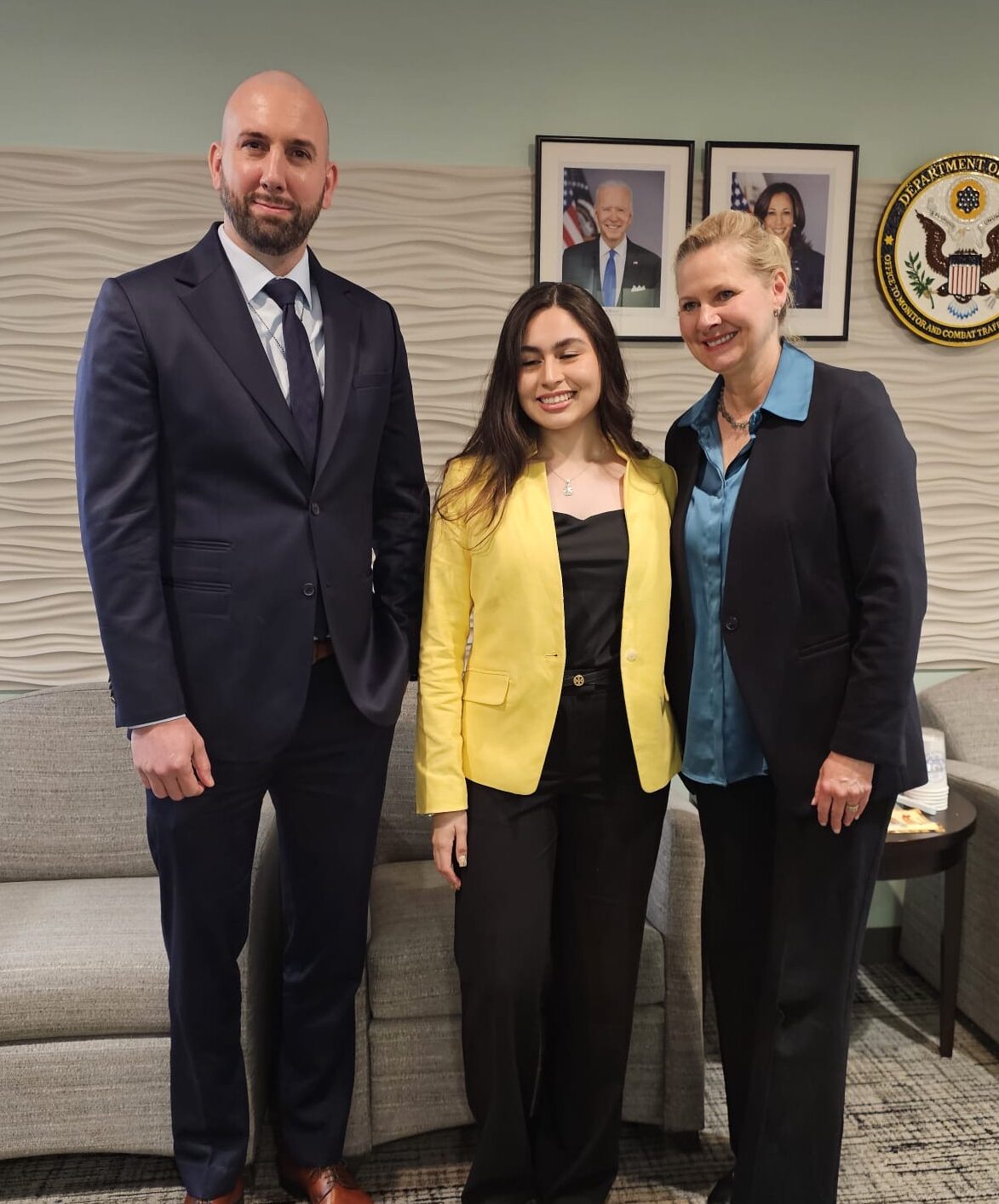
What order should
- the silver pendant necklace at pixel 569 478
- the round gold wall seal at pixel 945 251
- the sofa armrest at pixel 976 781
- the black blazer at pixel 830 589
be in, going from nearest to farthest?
the black blazer at pixel 830 589, the silver pendant necklace at pixel 569 478, the sofa armrest at pixel 976 781, the round gold wall seal at pixel 945 251

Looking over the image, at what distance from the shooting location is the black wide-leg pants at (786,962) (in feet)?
5.34

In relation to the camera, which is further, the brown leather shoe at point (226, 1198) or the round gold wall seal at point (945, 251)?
the round gold wall seal at point (945, 251)

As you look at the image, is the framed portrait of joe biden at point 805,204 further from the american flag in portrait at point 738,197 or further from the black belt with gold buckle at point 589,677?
the black belt with gold buckle at point 589,677

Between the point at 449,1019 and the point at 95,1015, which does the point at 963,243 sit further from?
the point at 95,1015

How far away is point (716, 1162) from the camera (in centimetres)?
205

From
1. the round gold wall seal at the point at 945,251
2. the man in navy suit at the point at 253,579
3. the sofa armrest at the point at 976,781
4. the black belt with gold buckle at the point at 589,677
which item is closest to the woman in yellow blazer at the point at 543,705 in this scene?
the black belt with gold buckle at the point at 589,677

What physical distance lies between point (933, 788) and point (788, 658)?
3.23ft

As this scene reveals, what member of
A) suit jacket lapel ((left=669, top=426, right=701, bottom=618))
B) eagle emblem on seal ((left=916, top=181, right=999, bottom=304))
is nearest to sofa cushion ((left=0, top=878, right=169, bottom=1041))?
suit jacket lapel ((left=669, top=426, right=701, bottom=618))

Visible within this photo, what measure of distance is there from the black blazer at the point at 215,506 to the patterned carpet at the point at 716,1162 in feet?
3.20

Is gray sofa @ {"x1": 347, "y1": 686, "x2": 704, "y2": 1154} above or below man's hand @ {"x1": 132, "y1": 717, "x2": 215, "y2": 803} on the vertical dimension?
below

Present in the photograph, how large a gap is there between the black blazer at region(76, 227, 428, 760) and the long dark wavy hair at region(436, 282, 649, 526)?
18 centimetres

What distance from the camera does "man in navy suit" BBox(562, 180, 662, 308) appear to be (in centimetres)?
262

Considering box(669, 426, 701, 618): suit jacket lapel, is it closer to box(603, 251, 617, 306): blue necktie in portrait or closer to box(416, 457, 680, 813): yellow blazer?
box(416, 457, 680, 813): yellow blazer

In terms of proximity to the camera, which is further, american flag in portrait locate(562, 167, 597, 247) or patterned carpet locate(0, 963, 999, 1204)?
american flag in portrait locate(562, 167, 597, 247)
